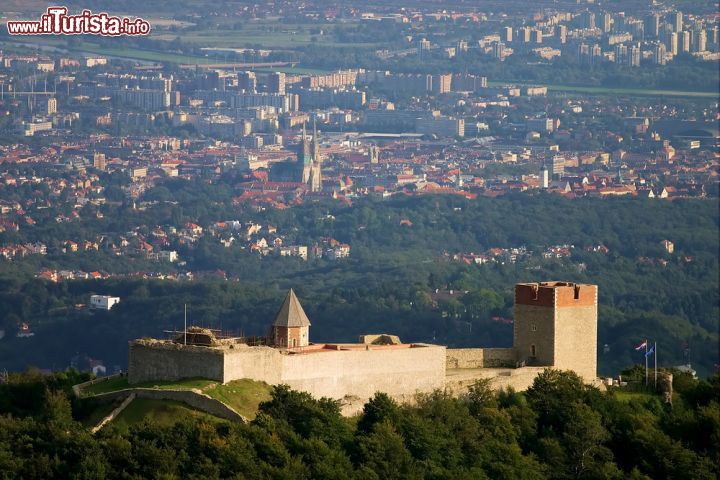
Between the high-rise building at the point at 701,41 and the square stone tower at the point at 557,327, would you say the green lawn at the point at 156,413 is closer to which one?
the square stone tower at the point at 557,327

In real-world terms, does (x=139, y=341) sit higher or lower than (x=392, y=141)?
higher

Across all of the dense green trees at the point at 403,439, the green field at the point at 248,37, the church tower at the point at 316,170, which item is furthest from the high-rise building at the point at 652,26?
the dense green trees at the point at 403,439

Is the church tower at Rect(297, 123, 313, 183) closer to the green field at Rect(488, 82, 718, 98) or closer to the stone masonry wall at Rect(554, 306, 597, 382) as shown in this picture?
the green field at Rect(488, 82, 718, 98)

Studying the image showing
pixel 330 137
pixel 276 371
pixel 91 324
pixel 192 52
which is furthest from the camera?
pixel 192 52

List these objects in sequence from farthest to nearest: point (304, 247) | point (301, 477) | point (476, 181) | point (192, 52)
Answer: point (192, 52), point (476, 181), point (304, 247), point (301, 477)

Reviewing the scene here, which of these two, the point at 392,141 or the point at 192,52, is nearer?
the point at 392,141

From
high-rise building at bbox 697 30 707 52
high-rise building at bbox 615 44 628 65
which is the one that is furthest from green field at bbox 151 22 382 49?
high-rise building at bbox 697 30 707 52

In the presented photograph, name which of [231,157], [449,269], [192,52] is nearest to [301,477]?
[449,269]

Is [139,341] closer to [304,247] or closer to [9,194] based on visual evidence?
[304,247]
